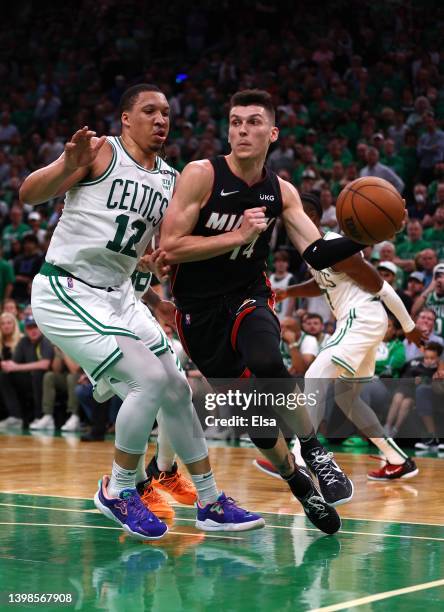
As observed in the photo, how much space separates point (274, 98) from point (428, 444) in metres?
8.13

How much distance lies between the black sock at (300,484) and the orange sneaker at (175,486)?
1.09 meters

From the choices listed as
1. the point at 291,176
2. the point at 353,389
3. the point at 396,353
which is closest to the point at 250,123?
the point at 353,389

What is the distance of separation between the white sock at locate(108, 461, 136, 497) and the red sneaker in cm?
379

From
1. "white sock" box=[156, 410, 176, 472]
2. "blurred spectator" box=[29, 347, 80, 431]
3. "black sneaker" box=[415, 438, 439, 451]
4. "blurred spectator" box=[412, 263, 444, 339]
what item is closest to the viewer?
"white sock" box=[156, 410, 176, 472]

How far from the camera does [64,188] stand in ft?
18.4

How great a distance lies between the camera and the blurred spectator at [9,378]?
14.6 m

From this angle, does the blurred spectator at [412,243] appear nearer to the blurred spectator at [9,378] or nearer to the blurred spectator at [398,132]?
the blurred spectator at [398,132]

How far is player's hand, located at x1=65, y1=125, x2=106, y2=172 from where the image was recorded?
5.29 meters

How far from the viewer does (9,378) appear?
47.8ft

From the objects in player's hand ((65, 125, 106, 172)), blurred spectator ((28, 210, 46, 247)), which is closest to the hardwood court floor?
player's hand ((65, 125, 106, 172))

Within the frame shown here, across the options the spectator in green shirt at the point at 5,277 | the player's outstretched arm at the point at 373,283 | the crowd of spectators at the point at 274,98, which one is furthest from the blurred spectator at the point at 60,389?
the player's outstretched arm at the point at 373,283

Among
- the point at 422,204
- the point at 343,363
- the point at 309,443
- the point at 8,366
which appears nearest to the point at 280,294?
the point at 343,363

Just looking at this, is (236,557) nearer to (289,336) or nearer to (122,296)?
(122,296)
